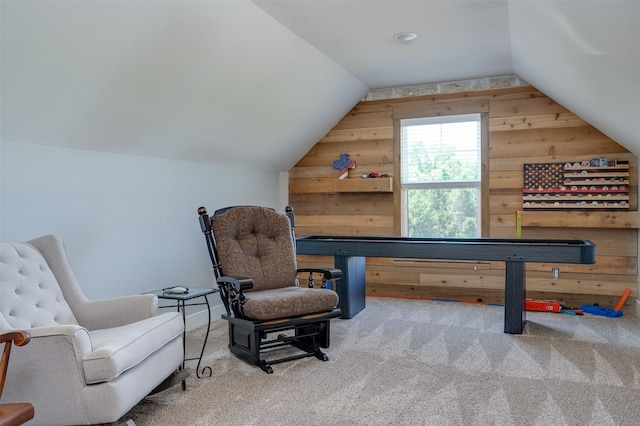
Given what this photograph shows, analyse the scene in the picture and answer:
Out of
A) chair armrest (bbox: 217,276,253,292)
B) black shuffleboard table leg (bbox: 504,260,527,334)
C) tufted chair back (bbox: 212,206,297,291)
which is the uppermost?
tufted chair back (bbox: 212,206,297,291)

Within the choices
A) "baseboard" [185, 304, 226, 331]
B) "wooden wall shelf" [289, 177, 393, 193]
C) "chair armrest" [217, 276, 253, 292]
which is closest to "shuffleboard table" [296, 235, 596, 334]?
"baseboard" [185, 304, 226, 331]

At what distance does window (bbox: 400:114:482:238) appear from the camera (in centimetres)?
554

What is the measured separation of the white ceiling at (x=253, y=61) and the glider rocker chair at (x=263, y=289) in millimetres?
888

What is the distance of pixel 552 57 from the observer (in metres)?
3.79

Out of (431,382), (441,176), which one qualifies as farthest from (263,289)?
(441,176)

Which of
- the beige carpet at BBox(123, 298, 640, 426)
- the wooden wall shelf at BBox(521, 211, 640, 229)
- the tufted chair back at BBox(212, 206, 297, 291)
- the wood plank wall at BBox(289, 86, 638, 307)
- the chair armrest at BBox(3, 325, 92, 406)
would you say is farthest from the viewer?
the wood plank wall at BBox(289, 86, 638, 307)

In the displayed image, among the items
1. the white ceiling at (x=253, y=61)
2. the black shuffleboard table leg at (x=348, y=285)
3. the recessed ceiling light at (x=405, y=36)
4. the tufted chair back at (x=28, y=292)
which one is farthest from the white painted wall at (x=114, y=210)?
the recessed ceiling light at (x=405, y=36)

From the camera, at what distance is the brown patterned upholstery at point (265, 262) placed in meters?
3.30

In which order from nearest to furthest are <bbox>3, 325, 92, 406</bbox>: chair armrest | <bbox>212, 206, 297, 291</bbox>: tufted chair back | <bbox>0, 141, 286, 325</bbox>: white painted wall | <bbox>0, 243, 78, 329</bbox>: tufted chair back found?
1. <bbox>3, 325, 92, 406</bbox>: chair armrest
2. <bbox>0, 243, 78, 329</bbox>: tufted chair back
3. <bbox>0, 141, 286, 325</bbox>: white painted wall
4. <bbox>212, 206, 297, 291</bbox>: tufted chair back

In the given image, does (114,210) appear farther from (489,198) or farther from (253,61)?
(489,198)

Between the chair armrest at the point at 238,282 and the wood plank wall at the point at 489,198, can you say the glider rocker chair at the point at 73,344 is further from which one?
the wood plank wall at the point at 489,198

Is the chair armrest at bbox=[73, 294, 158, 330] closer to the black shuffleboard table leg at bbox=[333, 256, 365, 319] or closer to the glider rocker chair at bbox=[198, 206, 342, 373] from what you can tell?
the glider rocker chair at bbox=[198, 206, 342, 373]

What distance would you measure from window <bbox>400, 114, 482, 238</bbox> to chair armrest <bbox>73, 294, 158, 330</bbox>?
11.8 ft

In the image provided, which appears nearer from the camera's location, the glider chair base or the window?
the glider chair base
